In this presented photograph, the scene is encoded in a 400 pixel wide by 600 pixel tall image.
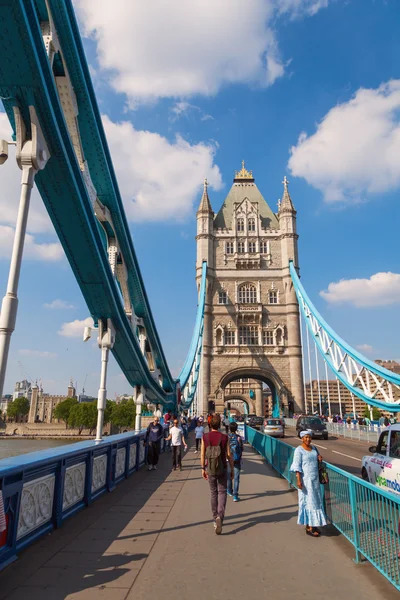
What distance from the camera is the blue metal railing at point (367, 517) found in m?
3.45

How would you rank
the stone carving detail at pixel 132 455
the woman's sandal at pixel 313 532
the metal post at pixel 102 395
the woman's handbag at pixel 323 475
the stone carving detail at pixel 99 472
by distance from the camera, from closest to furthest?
the woman's sandal at pixel 313 532 < the woman's handbag at pixel 323 475 < the stone carving detail at pixel 99 472 < the metal post at pixel 102 395 < the stone carving detail at pixel 132 455

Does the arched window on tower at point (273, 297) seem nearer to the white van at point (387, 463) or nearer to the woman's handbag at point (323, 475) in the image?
the white van at point (387, 463)

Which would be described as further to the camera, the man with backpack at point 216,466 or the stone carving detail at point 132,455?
the stone carving detail at point 132,455

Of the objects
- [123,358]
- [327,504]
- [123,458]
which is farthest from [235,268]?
[327,504]

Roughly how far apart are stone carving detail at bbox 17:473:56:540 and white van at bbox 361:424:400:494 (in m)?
4.66

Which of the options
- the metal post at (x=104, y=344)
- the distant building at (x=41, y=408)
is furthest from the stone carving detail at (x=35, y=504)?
the distant building at (x=41, y=408)

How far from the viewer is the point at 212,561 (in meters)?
4.05

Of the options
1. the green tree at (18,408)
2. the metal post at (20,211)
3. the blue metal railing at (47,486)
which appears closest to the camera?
the blue metal railing at (47,486)

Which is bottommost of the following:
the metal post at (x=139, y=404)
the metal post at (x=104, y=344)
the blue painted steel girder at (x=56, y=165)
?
the metal post at (x=139, y=404)

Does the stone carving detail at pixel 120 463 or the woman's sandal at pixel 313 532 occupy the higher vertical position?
the stone carving detail at pixel 120 463

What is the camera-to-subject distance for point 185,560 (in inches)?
160

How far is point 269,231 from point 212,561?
4579 centimetres

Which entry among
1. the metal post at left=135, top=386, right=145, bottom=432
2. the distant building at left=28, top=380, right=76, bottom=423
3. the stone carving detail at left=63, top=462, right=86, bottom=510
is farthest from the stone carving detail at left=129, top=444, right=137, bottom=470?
the distant building at left=28, top=380, right=76, bottom=423

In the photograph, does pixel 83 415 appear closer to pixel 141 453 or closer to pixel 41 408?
pixel 41 408
